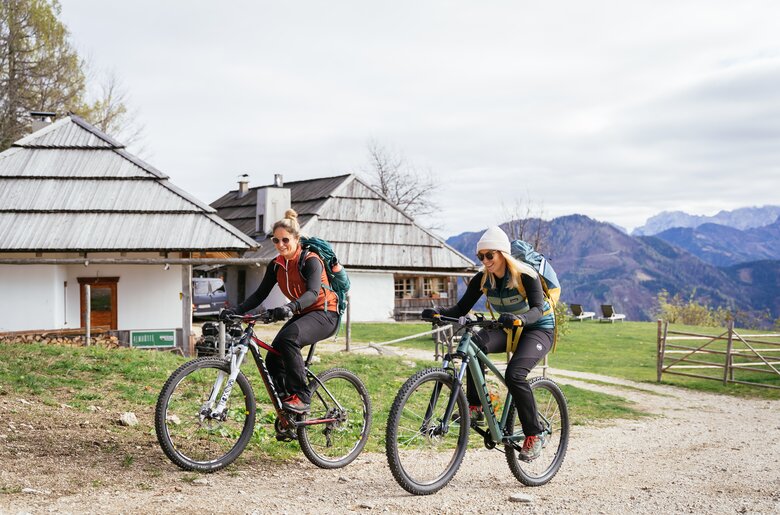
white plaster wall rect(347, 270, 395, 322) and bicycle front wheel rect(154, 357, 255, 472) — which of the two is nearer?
bicycle front wheel rect(154, 357, 255, 472)

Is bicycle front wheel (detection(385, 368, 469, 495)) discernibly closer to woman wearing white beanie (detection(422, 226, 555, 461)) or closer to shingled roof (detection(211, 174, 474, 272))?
woman wearing white beanie (detection(422, 226, 555, 461))

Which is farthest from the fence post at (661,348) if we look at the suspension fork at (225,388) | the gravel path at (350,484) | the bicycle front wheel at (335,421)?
the suspension fork at (225,388)

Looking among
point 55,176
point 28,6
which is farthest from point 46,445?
point 28,6

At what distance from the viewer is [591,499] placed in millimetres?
5695

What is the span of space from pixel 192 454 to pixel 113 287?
14799 mm

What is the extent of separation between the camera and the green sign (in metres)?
19.2

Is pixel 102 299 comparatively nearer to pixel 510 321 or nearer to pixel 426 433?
pixel 426 433

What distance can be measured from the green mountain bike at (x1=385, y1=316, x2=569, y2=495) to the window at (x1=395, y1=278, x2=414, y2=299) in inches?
1192

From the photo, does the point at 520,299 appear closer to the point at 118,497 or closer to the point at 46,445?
the point at 118,497

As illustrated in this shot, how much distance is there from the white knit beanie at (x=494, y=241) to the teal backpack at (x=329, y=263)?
1116mm

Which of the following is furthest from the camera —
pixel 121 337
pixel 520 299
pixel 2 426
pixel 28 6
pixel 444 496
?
pixel 28 6

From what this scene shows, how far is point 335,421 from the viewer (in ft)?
20.9

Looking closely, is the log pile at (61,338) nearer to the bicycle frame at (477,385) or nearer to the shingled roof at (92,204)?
the shingled roof at (92,204)

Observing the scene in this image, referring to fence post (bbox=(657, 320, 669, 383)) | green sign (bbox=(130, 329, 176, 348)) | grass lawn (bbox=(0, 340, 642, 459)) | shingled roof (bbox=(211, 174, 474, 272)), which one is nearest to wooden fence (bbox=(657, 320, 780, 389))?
fence post (bbox=(657, 320, 669, 383))
